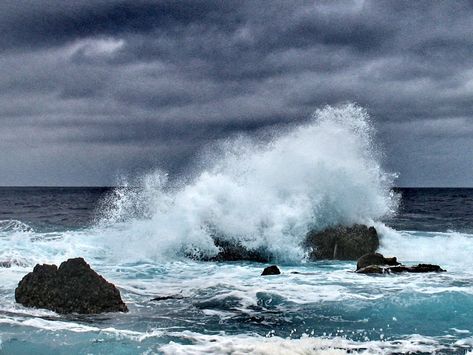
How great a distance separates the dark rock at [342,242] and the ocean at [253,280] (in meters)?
0.45

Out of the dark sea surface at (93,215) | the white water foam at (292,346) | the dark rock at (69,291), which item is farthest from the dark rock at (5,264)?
the dark sea surface at (93,215)

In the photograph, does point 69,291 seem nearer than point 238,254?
Yes

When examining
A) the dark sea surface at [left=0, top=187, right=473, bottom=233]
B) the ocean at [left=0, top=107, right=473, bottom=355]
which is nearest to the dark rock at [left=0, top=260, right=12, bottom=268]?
the ocean at [left=0, top=107, right=473, bottom=355]

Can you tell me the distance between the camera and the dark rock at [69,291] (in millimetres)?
8977

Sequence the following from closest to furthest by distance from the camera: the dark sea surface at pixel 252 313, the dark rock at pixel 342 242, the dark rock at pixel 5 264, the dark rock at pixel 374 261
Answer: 1. the dark sea surface at pixel 252 313
2. the dark rock at pixel 5 264
3. the dark rock at pixel 374 261
4. the dark rock at pixel 342 242

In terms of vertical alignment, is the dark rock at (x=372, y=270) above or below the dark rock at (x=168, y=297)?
above

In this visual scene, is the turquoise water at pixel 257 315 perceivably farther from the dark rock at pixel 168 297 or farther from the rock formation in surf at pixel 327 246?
the rock formation in surf at pixel 327 246

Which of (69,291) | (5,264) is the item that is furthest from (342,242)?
(69,291)

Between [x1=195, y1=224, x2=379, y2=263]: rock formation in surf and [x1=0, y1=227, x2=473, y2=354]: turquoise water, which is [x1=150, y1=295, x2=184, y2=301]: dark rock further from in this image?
[x1=195, y1=224, x2=379, y2=263]: rock formation in surf

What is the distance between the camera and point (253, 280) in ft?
40.7

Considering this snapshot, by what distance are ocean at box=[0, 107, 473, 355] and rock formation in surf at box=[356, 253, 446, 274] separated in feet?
1.40

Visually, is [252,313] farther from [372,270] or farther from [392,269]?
A: [392,269]

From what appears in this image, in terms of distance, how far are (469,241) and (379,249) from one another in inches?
193

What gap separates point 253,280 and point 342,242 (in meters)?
5.45
